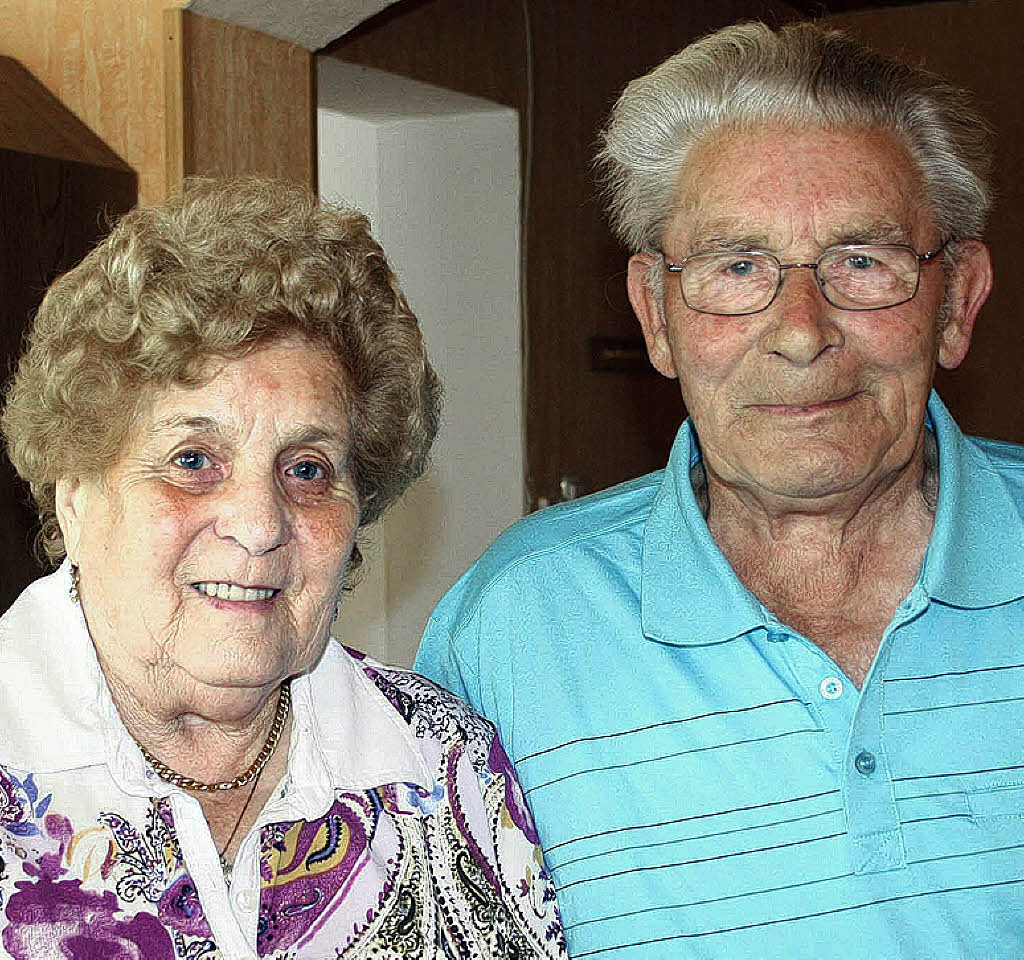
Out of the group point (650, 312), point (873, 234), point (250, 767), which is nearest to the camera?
point (250, 767)

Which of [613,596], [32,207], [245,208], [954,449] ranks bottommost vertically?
[613,596]

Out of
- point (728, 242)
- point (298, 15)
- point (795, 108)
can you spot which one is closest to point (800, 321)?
point (728, 242)

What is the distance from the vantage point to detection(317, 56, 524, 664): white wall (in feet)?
15.1

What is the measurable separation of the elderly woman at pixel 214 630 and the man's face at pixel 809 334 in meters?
0.41

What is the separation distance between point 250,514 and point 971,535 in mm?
892

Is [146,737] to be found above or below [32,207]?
below

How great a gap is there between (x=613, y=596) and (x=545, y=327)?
2827 mm

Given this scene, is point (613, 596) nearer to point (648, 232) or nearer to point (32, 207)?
point (648, 232)

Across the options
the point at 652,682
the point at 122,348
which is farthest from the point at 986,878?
the point at 122,348

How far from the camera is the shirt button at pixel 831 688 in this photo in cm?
176

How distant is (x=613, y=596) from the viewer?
1.93 metres

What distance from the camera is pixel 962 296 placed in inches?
76.4

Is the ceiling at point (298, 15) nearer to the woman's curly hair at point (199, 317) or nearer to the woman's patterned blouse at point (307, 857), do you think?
the woman's curly hair at point (199, 317)

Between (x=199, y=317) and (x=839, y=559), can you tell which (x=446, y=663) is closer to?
(x=839, y=559)
